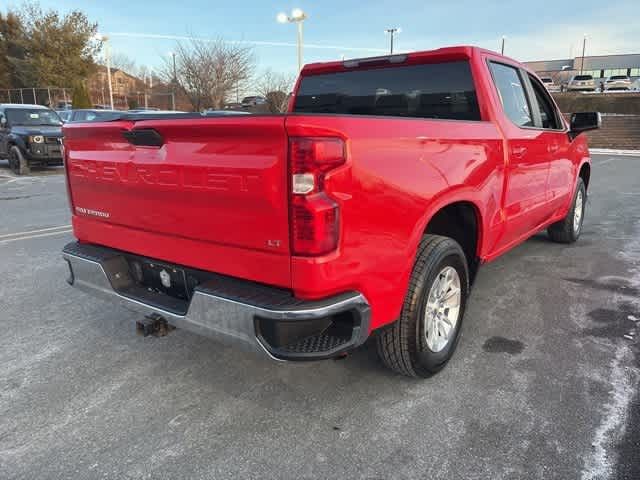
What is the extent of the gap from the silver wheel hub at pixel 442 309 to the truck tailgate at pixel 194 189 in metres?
1.11

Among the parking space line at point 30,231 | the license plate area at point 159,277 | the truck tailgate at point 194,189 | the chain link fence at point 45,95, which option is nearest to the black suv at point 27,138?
the parking space line at point 30,231

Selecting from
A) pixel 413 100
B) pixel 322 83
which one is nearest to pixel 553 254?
pixel 413 100

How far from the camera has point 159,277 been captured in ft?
9.04

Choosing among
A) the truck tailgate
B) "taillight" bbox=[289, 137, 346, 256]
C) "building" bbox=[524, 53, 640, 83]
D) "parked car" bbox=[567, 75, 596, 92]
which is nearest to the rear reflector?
the truck tailgate

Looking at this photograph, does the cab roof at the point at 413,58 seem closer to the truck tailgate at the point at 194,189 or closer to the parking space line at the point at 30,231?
the truck tailgate at the point at 194,189

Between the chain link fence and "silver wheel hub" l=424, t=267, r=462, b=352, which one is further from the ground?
the chain link fence

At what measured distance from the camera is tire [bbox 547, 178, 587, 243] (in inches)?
230

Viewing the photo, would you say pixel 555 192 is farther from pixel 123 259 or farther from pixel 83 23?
pixel 83 23

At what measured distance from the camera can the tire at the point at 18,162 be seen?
43.3ft

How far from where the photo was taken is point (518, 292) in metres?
4.45

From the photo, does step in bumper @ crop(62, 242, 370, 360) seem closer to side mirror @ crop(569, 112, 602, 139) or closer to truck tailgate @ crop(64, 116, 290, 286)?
truck tailgate @ crop(64, 116, 290, 286)

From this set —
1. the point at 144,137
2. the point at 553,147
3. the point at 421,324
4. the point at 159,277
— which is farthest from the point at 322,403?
the point at 553,147

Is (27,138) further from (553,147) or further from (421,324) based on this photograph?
(421,324)

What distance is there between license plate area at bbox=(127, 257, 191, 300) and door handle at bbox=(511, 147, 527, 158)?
244 cm
